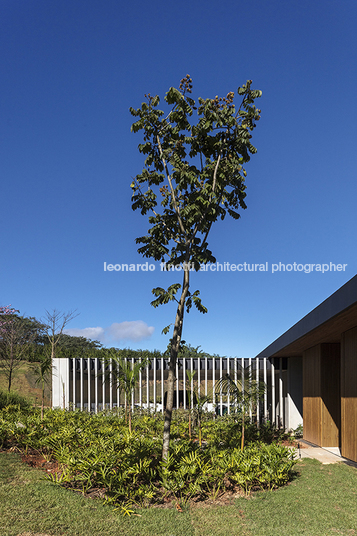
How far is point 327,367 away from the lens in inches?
470

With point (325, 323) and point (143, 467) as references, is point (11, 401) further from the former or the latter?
point (325, 323)

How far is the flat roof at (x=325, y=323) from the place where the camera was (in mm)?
7338

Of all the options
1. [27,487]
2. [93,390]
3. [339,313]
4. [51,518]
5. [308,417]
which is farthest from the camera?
[93,390]

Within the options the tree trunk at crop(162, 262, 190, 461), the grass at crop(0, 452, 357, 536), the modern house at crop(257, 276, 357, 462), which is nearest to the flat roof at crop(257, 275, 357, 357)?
the modern house at crop(257, 276, 357, 462)

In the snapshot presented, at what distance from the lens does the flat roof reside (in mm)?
7338

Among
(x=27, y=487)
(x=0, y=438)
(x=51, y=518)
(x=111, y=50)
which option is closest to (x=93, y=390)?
(x=0, y=438)

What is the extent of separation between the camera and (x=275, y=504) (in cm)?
643

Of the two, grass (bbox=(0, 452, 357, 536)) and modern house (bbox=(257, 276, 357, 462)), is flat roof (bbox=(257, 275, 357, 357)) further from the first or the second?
grass (bbox=(0, 452, 357, 536))

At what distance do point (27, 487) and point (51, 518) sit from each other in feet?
4.56

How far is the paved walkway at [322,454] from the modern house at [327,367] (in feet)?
0.61

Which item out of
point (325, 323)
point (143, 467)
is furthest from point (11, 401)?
point (325, 323)

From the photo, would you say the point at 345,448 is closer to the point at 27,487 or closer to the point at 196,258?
the point at 196,258

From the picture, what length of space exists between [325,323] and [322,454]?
13.5 feet

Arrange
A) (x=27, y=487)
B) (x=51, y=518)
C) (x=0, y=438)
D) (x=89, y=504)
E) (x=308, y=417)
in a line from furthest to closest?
1. (x=308, y=417)
2. (x=0, y=438)
3. (x=27, y=487)
4. (x=89, y=504)
5. (x=51, y=518)
